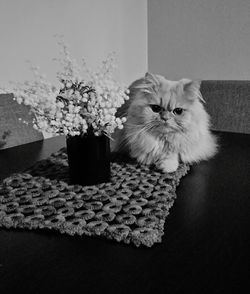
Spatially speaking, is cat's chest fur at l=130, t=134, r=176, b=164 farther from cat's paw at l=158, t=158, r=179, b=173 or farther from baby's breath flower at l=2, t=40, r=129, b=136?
baby's breath flower at l=2, t=40, r=129, b=136

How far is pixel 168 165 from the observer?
1.17 metres

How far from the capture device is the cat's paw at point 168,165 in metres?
1.15

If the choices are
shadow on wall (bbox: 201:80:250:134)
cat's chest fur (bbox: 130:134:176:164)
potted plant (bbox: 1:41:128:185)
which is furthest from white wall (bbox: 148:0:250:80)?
potted plant (bbox: 1:41:128:185)

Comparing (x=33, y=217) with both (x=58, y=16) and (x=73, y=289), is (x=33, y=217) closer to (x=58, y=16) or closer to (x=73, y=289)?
(x=73, y=289)

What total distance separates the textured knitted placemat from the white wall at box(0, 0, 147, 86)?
2.77 ft

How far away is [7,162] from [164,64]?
72.3 inches

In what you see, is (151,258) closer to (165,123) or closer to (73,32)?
(165,123)

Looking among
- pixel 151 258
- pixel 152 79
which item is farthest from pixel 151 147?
pixel 151 258

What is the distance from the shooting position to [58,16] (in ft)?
6.40

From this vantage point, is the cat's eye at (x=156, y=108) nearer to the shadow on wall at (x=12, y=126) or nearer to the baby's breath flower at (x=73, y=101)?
the baby's breath flower at (x=73, y=101)

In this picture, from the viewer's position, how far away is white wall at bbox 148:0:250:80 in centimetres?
241

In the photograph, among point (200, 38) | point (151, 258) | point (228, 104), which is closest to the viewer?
point (151, 258)

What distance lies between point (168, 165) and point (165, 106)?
0.74ft

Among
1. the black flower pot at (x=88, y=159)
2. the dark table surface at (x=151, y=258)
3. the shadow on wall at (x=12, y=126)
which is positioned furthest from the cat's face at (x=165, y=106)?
the shadow on wall at (x=12, y=126)
